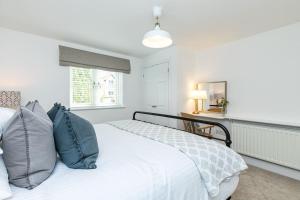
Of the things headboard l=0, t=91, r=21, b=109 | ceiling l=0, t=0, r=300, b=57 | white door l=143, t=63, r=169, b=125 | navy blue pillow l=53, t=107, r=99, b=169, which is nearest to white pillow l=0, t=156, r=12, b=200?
navy blue pillow l=53, t=107, r=99, b=169

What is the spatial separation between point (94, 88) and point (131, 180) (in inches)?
109

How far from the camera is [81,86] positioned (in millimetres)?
3197

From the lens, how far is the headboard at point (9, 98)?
2.26 meters

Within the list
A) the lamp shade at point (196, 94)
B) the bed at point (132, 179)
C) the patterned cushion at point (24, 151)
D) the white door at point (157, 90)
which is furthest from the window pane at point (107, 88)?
the patterned cushion at point (24, 151)

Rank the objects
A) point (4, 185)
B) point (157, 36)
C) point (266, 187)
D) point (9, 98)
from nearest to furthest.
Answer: point (4, 185), point (157, 36), point (266, 187), point (9, 98)

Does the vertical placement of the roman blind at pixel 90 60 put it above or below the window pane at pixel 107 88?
above

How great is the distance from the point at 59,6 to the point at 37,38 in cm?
113

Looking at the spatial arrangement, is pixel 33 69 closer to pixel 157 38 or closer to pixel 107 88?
pixel 107 88

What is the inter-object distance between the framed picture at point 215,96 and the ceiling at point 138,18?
854 mm

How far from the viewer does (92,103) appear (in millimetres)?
3332

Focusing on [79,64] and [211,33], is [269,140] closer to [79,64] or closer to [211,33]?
[211,33]

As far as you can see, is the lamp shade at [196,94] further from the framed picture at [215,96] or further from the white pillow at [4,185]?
the white pillow at [4,185]

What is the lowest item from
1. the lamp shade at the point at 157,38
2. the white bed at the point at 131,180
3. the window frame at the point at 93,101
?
the white bed at the point at 131,180

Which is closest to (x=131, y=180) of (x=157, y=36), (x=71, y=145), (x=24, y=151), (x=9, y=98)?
(x=71, y=145)
